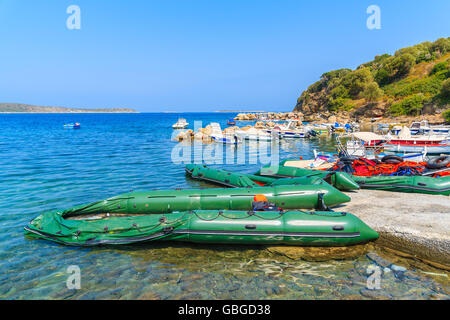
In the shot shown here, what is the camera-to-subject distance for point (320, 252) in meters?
8.45

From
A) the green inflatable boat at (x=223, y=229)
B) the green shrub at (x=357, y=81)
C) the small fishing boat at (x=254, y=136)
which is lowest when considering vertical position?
the green inflatable boat at (x=223, y=229)

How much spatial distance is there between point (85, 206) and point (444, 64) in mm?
70024

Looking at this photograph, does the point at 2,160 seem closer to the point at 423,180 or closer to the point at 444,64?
the point at 423,180

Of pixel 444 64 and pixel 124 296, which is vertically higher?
pixel 444 64

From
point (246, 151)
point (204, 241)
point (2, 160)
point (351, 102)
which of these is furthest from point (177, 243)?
point (351, 102)

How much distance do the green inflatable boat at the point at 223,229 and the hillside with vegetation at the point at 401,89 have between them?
4465 centimetres

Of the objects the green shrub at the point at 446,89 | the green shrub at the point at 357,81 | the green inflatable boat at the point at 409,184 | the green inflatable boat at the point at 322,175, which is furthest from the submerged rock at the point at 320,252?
the green shrub at the point at 357,81

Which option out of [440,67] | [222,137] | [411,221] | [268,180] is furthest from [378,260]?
[440,67]

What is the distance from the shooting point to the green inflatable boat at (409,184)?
11.5 meters

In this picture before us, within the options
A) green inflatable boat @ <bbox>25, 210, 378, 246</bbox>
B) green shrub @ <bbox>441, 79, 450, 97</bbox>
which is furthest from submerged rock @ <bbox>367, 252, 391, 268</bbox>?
green shrub @ <bbox>441, 79, 450, 97</bbox>

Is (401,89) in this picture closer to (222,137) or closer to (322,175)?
(222,137)

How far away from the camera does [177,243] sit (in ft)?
30.5

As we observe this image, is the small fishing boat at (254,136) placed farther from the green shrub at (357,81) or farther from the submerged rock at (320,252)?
the green shrub at (357,81)

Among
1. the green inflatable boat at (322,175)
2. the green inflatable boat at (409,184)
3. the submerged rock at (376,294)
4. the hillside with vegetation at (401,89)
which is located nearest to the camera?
the submerged rock at (376,294)
